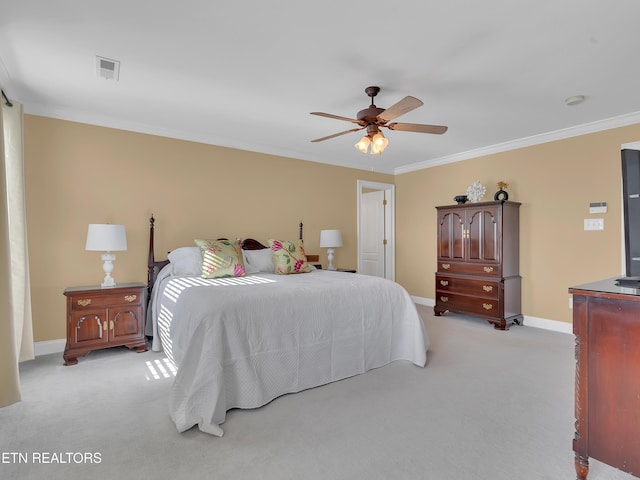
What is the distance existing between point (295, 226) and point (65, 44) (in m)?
3.39

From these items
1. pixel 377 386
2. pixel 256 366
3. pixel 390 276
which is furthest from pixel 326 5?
pixel 390 276

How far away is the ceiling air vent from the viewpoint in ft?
8.40

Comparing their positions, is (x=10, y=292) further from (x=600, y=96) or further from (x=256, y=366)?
(x=600, y=96)

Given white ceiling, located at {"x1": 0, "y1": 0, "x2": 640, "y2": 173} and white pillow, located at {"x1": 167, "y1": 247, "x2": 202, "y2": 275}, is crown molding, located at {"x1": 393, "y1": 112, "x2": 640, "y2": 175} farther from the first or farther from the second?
white pillow, located at {"x1": 167, "y1": 247, "x2": 202, "y2": 275}

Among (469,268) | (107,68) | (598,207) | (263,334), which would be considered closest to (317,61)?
(107,68)

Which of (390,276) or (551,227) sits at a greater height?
(551,227)

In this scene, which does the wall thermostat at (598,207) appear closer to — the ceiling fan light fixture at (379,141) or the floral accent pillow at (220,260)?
the ceiling fan light fixture at (379,141)

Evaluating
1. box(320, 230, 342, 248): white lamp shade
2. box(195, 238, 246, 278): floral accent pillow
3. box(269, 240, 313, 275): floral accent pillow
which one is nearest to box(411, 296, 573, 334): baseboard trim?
box(320, 230, 342, 248): white lamp shade

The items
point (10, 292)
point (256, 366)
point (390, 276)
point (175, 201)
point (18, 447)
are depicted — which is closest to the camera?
point (18, 447)

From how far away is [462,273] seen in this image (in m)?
4.95

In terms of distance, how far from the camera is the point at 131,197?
3.95 m

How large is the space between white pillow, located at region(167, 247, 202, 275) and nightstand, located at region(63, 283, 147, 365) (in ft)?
1.25

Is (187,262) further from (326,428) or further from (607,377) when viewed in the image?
(607,377)

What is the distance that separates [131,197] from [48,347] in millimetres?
1741
